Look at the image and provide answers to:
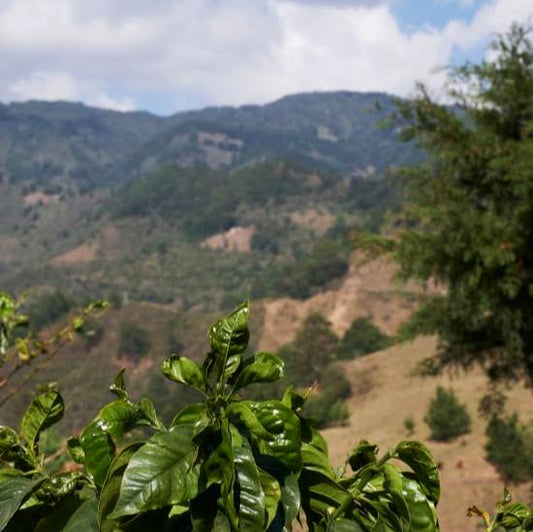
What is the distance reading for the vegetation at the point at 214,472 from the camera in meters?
1.00

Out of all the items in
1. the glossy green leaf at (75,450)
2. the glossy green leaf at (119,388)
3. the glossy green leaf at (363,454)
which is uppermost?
the glossy green leaf at (119,388)

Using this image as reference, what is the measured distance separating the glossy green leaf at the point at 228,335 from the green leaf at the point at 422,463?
295 mm

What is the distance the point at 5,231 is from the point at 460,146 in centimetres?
17989

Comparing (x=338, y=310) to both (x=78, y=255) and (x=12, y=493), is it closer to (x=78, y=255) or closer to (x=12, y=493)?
(x=12, y=493)

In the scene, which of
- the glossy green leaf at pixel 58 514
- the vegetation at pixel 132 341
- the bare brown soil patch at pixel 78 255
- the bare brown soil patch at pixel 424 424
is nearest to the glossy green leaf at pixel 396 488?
the glossy green leaf at pixel 58 514

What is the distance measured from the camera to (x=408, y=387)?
33.0 metres

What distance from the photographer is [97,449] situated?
111 centimetres

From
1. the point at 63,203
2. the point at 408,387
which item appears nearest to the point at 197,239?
the point at 63,203

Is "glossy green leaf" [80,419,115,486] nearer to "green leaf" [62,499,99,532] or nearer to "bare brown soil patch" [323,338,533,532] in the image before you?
"green leaf" [62,499,99,532]

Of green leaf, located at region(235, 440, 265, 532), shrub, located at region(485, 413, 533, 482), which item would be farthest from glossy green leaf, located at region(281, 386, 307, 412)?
shrub, located at region(485, 413, 533, 482)

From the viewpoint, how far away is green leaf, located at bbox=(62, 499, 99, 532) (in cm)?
108

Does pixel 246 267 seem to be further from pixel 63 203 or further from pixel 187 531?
pixel 187 531

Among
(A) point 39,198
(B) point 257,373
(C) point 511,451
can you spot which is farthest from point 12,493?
(A) point 39,198

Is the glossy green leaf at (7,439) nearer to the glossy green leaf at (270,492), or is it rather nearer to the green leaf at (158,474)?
the green leaf at (158,474)
